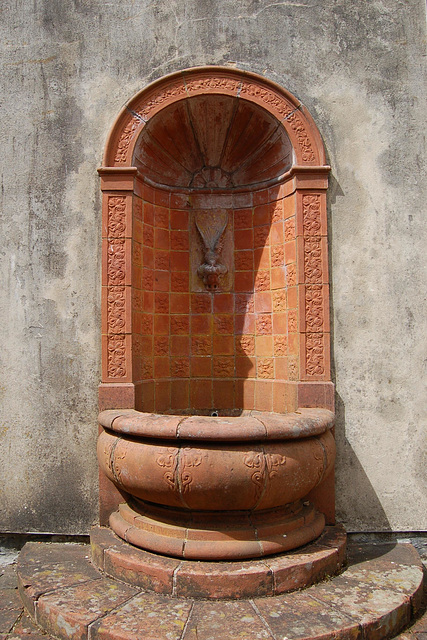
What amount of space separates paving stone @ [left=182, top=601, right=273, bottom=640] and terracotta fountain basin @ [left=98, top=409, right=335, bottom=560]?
0.30 m

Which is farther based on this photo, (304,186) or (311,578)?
(304,186)

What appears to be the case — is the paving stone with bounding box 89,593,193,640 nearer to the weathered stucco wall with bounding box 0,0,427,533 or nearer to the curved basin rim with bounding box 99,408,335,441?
the curved basin rim with bounding box 99,408,335,441

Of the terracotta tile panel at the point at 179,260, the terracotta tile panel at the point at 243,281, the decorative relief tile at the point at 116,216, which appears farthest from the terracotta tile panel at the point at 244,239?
the decorative relief tile at the point at 116,216

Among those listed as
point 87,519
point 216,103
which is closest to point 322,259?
point 216,103

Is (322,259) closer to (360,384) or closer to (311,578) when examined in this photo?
(360,384)

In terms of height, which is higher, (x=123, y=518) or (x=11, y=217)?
(x=11, y=217)

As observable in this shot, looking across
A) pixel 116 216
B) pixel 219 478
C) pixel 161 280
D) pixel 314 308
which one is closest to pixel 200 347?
pixel 161 280

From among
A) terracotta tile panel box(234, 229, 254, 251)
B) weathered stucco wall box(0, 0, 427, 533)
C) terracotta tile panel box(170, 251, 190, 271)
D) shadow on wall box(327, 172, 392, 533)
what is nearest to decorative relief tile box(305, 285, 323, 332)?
weathered stucco wall box(0, 0, 427, 533)

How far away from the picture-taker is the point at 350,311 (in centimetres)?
412

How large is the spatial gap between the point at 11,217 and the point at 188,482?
2784mm

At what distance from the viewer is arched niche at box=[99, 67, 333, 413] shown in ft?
13.6

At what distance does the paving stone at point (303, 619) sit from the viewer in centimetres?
268

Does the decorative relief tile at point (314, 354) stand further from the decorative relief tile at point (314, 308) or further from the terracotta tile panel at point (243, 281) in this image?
the terracotta tile panel at point (243, 281)

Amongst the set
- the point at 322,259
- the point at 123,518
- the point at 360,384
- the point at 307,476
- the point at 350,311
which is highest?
the point at 322,259
